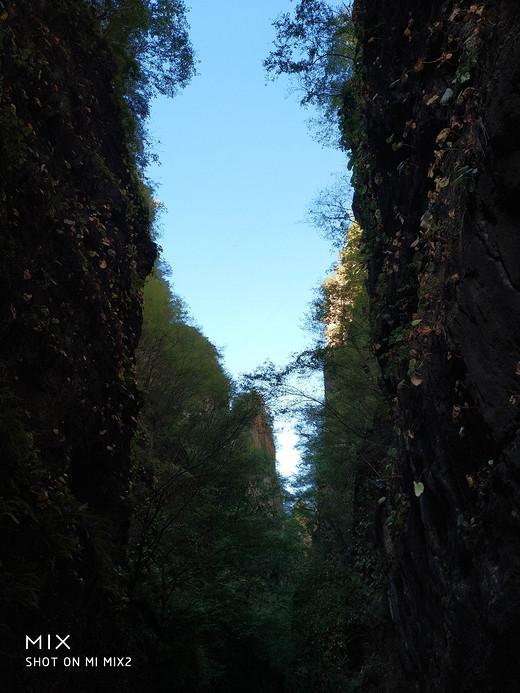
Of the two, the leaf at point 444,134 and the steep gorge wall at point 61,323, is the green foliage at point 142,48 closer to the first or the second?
the steep gorge wall at point 61,323

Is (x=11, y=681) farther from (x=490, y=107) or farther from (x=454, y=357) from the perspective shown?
(x=490, y=107)

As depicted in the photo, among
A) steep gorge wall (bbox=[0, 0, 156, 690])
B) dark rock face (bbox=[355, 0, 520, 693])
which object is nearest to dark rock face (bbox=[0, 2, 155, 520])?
steep gorge wall (bbox=[0, 0, 156, 690])

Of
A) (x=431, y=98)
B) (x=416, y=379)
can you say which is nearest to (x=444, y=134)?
(x=431, y=98)

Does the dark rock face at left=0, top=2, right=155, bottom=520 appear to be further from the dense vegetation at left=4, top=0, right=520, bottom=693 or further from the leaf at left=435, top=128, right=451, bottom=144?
the leaf at left=435, top=128, right=451, bottom=144

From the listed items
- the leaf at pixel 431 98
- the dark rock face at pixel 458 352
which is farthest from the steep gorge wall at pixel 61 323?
the leaf at pixel 431 98

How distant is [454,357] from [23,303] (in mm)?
4518

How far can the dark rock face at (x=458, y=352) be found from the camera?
4.23 metres

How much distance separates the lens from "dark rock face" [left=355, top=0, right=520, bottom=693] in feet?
13.9

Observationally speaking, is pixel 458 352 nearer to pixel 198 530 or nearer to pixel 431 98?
pixel 431 98

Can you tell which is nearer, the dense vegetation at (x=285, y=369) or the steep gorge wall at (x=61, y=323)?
the dense vegetation at (x=285, y=369)

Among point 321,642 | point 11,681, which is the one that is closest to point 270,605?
point 321,642

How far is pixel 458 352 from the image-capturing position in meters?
5.13

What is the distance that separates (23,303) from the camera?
6145mm

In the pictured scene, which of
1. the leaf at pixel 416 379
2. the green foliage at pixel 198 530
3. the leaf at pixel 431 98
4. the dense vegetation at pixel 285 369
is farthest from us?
the green foliage at pixel 198 530
